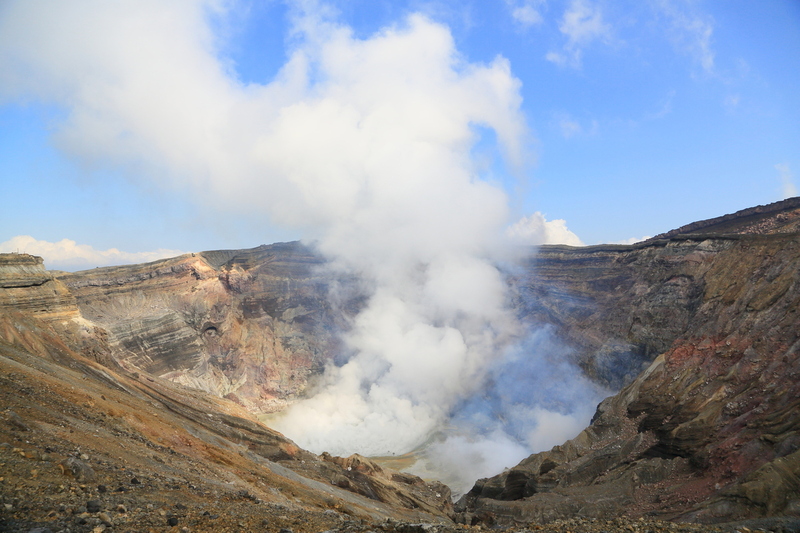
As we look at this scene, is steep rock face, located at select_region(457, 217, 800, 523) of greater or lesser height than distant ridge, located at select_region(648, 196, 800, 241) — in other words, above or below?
below

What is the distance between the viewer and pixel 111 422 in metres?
20.5

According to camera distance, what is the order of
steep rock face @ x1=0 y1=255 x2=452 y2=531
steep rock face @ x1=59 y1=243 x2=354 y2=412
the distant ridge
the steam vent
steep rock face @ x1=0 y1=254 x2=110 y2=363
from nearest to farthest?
steep rock face @ x1=0 y1=255 x2=452 y2=531
the steam vent
steep rock face @ x1=0 y1=254 x2=110 y2=363
the distant ridge
steep rock face @ x1=59 y1=243 x2=354 y2=412

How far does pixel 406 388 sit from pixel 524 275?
27.3 m

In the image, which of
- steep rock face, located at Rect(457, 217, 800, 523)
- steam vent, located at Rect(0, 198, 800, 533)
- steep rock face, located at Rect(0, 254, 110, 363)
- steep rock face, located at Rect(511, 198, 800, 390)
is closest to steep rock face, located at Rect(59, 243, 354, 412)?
steam vent, located at Rect(0, 198, 800, 533)

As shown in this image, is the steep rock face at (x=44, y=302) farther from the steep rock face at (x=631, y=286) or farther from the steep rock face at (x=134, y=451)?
the steep rock face at (x=631, y=286)

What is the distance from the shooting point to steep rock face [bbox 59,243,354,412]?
59.8 meters

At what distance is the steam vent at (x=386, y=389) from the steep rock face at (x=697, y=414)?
0.17 metres

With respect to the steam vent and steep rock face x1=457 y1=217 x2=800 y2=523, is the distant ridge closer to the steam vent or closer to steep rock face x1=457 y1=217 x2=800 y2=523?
the steam vent

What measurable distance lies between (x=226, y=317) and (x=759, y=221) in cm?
7865

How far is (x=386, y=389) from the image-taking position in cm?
6931

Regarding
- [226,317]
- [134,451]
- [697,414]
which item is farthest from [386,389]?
[134,451]

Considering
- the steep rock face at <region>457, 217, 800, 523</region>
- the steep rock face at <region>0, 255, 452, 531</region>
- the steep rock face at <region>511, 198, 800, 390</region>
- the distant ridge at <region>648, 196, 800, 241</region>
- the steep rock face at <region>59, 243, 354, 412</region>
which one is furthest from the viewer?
the steep rock face at <region>59, 243, 354, 412</region>

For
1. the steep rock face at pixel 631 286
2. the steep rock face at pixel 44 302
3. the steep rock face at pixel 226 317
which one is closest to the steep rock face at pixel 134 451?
the steep rock face at pixel 44 302

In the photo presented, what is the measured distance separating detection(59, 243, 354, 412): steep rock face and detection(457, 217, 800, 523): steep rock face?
142 ft
